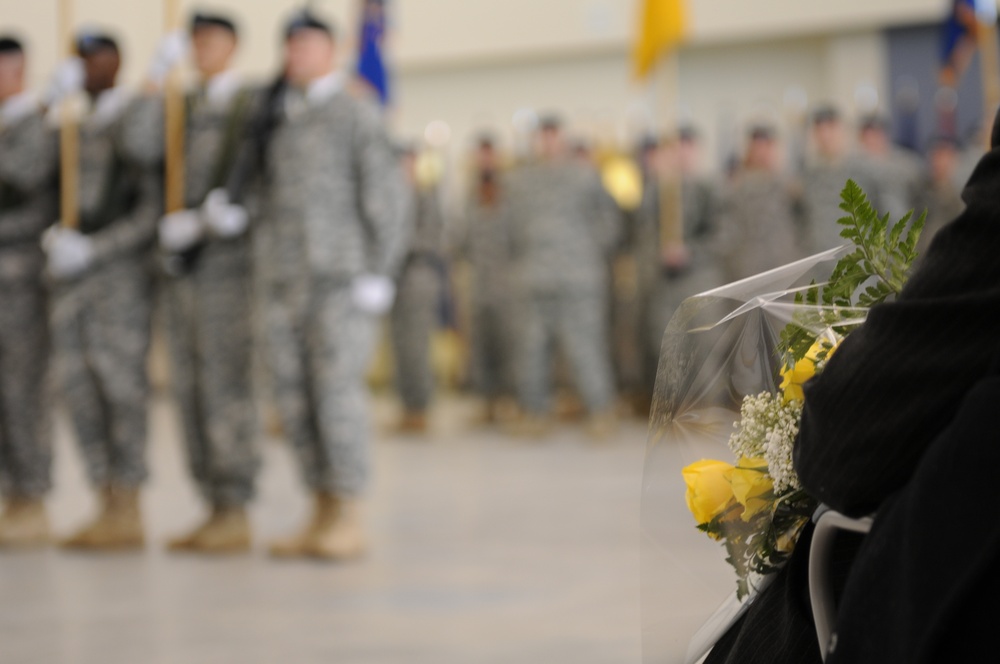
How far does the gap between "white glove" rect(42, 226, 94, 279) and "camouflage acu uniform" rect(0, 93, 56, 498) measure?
231mm

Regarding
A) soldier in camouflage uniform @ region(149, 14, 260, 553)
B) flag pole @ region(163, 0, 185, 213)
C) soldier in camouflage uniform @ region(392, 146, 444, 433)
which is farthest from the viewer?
soldier in camouflage uniform @ region(392, 146, 444, 433)

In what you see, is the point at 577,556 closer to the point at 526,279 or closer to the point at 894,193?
the point at 526,279

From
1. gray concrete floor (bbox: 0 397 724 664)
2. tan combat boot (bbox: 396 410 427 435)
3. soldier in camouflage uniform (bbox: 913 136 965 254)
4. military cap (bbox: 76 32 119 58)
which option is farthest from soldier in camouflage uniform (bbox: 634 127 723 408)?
military cap (bbox: 76 32 119 58)

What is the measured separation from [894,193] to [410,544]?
4.01 m

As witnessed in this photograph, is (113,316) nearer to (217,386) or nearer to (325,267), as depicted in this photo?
(217,386)

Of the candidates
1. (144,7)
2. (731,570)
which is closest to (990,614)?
(731,570)

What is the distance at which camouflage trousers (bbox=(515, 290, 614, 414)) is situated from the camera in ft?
18.2

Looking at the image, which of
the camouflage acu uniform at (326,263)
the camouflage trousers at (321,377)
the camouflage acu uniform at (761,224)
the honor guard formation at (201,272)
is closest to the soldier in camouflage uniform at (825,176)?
the camouflage acu uniform at (761,224)

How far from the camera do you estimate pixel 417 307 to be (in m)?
6.46

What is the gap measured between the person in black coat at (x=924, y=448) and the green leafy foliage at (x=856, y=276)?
160 millimetres

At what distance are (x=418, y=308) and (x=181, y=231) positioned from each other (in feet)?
10.9

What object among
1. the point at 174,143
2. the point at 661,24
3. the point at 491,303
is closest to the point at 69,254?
the point at 174,143

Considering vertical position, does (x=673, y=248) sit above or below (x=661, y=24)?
below

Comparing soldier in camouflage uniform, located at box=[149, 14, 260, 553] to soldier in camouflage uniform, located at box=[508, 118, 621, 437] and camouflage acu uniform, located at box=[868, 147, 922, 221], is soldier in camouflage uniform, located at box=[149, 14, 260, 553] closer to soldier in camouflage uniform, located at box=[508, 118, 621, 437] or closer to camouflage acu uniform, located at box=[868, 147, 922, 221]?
soldier in camouflage uniform, located at box=[508, 118, 621, 437]
